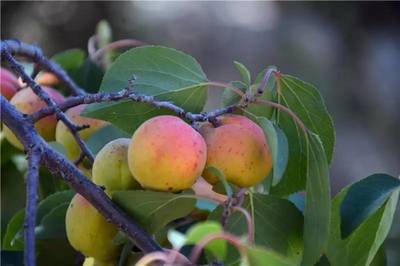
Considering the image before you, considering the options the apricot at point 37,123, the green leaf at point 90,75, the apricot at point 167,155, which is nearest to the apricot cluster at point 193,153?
the apricot at point 167,155

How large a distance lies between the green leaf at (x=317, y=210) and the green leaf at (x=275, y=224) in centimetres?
2

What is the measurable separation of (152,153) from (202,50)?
3326 mm

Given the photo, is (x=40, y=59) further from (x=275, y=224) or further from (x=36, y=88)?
(x=275, y=224)

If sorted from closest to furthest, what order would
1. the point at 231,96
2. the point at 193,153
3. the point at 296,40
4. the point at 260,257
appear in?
the point at 260,257 → the point at 193,153 → the point at 231,96 → the point at 296,40

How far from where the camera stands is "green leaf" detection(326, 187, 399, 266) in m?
0.59

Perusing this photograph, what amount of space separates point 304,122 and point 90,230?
18 cm

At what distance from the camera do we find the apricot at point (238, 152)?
1.81 ft

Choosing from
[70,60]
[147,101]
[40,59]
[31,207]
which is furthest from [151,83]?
[70,60]

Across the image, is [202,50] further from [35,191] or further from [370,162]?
[35,191]

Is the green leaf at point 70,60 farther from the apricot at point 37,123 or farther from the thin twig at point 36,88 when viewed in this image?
the thin twig at point 36,88

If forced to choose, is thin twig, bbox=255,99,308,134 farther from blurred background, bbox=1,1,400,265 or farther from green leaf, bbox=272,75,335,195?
blurred background, bbox=1,1,400,265

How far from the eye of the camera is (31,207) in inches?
20.0

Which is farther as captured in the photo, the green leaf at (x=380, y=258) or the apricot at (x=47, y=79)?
the apricot at (x=47, y=79)

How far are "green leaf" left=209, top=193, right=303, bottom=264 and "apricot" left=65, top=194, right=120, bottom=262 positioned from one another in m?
0.10
